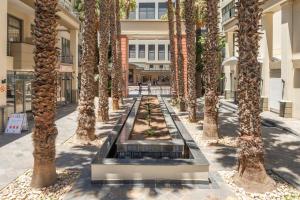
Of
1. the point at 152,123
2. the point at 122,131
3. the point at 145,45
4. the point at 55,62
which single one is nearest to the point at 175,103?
the point at 152,123

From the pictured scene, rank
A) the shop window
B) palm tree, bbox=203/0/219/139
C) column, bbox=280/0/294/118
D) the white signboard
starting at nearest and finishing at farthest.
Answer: palm tree, bbox=203/0/219/139, the white signboard, column, bbox=280/0/294/118, the shop window

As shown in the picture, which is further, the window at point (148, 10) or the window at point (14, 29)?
the window at point (148, 10)

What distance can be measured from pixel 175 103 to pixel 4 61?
15571 mm

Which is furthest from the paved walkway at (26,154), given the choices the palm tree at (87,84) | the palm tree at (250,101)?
the palm tree at (250,101)

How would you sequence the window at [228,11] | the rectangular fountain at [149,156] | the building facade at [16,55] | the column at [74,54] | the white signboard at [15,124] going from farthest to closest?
the window at [228,11] → the column at [74,54] → the building facade at [16,55] → the white signboard at [15,124] → the rectangular fountain at [149,156]

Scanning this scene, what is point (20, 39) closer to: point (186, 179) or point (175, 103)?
point (175, 103)

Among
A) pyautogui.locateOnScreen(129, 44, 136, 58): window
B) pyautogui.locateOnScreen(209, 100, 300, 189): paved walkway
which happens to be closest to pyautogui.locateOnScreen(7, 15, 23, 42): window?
pyautogui.locateOnScreen(209, 100, 300, 189): paved walkway

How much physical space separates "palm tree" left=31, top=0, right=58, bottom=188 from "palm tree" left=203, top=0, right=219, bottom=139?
8265 millimetres

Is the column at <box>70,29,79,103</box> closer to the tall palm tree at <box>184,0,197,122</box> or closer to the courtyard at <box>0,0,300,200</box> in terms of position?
the courtyard at <box>0,0,300,200</box>

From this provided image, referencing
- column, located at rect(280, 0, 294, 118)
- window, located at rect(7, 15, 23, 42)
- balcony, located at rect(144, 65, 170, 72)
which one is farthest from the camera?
balcony, located at rect(144, 65, 170, 72)

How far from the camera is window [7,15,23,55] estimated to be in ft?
71.0

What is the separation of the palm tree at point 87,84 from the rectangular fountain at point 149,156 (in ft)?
4.18

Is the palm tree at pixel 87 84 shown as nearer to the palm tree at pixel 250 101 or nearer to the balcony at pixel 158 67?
the palm tree at pixel 250 101

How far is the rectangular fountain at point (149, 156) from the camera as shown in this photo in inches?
359
